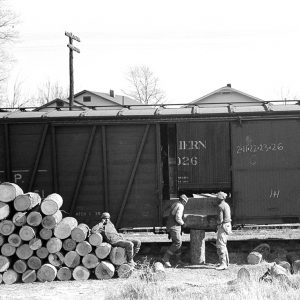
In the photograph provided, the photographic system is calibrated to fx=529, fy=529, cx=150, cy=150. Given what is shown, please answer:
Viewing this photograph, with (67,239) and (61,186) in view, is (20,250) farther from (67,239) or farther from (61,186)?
(61,186)

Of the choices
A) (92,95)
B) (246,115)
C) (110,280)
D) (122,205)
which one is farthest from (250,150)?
(92,95)

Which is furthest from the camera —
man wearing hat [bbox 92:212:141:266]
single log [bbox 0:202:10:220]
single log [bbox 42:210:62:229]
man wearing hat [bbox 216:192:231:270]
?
man wearing hat [bbox 216:192:231:270]

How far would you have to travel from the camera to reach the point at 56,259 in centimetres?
1095

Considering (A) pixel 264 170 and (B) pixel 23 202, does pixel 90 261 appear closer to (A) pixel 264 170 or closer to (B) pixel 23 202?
(B) pixel 23 202

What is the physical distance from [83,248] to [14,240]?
1.42m

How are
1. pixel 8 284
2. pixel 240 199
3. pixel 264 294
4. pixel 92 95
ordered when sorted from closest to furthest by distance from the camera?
1. pixel 264 294
2. pixel 8 284
3. pixel 240 199
4. pixel 92 95

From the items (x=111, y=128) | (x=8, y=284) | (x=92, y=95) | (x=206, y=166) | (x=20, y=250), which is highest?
(x=92, y=95)

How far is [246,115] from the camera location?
42.0ft

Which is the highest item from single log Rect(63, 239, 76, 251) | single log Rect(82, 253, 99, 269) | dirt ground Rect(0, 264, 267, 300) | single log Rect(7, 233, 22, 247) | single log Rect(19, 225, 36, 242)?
single log Rect(19, 225, 36, 242)

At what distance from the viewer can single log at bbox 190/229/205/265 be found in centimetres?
1233

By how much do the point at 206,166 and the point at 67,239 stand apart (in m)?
3.88

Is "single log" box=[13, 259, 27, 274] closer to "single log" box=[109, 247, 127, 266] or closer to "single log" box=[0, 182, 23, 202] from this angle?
"single log" box=[0, 182, 23, 202]

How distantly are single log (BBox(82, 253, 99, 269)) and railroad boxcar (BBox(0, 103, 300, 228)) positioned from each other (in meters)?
2.04

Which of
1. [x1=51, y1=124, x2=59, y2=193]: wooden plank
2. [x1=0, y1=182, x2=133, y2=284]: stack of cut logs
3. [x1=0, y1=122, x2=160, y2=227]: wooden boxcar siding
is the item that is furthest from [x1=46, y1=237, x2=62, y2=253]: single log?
[x1=51, y1=124, x2=59, y2=193]: wooden plank
